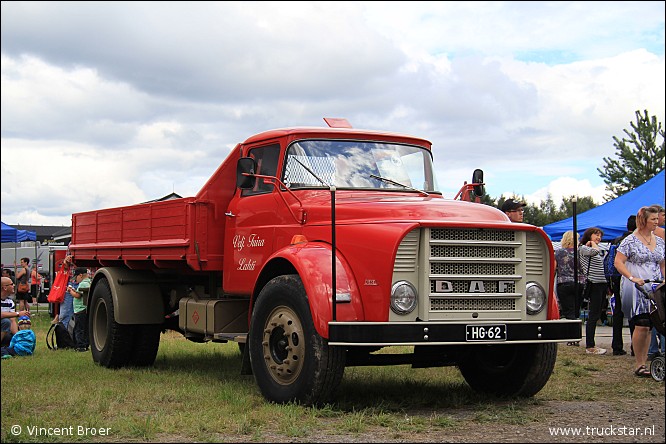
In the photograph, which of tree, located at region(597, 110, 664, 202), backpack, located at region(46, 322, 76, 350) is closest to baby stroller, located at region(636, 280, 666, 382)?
backpack, located at region(46, 322, 76, 350)

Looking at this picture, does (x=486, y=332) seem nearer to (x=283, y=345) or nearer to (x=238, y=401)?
(x=283, y=345)

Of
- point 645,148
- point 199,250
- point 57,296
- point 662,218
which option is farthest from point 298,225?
point 645,148

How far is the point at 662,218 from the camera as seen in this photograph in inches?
417

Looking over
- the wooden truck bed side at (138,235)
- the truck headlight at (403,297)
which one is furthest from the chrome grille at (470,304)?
the wooden truck bed side at (138,235)

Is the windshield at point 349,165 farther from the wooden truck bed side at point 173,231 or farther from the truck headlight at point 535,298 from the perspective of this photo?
the truck headlight at point 535,298

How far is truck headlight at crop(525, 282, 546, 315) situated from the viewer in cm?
772

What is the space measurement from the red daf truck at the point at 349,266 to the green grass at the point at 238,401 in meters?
0.38

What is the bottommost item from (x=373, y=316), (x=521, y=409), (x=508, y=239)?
(x=521, y=409)

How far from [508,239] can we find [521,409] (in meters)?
1.45

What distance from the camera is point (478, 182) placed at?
966 cm

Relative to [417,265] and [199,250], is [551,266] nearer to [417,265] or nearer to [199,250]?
[417,265]

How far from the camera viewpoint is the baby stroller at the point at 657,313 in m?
8.23

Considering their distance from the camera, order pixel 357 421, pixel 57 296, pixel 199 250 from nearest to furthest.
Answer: pixel 357 421, pixel 199 250, pixel 57 296

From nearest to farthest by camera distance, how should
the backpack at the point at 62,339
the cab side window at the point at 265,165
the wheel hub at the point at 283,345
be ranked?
the wheel hub at the point at 283,345, the cab side window at the point at 265,165, the backpack at the point at 62,339
